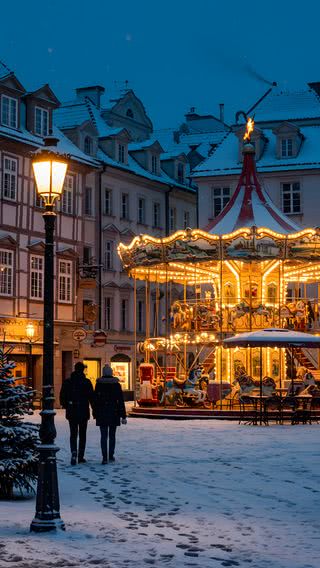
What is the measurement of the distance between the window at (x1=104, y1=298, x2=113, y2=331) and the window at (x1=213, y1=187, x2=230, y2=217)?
7.24 meters

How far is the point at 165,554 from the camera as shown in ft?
32.7

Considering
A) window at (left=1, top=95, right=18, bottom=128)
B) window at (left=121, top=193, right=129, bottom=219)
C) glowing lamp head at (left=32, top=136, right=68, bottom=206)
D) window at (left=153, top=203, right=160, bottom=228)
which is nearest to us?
glowing lamp head at (left=32, top=136, right=68, bottom=206)

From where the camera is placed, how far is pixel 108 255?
53250 mm

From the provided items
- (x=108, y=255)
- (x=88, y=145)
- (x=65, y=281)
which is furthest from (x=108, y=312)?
(x=88, y=145)

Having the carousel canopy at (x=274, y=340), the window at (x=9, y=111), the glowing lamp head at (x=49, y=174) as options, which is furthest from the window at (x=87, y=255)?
the glowing lamp head at (x=49, y=174)

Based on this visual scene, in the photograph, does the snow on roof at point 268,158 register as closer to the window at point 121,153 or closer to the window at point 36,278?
the window at point 121,153

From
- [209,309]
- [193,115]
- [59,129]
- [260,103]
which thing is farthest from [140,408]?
[193,115]

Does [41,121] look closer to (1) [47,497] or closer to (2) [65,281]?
(2) [65,281]

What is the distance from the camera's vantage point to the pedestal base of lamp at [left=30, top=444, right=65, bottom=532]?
11000 millimetres

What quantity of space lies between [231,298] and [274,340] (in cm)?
567

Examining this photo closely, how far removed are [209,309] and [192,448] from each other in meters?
14.2

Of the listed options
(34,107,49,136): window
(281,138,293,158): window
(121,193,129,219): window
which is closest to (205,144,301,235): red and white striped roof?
(34,107,49,136): window

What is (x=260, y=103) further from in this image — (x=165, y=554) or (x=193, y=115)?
(x=165, y=554)

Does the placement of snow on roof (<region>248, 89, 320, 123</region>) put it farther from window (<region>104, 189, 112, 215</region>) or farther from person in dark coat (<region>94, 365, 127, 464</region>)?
person in dark coat (<region>94, 365, 127, 464</region>)
